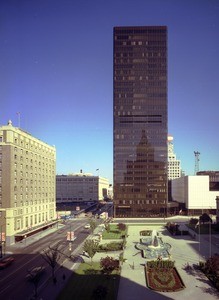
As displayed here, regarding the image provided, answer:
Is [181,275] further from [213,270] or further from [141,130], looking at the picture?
[141,130]

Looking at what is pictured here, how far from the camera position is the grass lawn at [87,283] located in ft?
170

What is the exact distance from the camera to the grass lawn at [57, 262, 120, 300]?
170 ft

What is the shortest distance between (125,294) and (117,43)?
145 metres

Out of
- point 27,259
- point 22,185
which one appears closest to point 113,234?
point 22,185

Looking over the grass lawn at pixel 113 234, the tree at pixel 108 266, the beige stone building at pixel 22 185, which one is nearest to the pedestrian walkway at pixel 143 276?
the tree at pixel 108 266

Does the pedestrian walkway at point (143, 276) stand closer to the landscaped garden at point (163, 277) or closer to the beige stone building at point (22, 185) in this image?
the landscaped garden at point (163, 277)

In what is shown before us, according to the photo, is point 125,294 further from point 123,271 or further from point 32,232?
point 32,232

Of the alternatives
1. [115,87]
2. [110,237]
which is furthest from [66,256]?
[115,87]

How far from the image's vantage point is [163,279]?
59.0 m

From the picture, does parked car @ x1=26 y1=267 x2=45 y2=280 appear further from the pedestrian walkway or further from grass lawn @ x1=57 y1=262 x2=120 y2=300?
grass lawn @ x1=57 y1=262 x2=120 y2=300

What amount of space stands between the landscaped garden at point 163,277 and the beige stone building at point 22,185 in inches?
1751

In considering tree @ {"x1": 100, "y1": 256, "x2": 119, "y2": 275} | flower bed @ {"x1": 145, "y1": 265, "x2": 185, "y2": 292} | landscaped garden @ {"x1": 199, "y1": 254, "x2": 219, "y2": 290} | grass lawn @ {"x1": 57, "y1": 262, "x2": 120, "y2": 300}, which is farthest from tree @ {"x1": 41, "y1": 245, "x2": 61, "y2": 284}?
landscaped garden @ {"x1": 199, "y1": 254, "x2": 219, "y2": 290}

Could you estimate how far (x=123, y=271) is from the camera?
215ft

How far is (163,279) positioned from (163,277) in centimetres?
102
